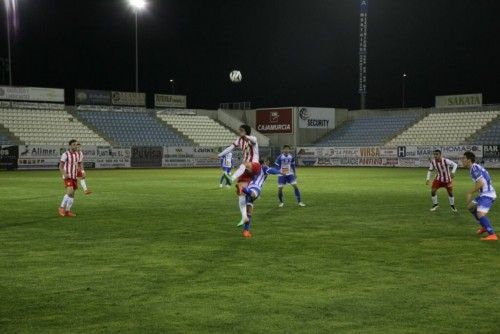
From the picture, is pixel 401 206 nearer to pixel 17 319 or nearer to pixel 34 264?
pixel 34 264

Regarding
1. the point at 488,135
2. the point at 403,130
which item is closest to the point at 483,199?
the point at 488,135

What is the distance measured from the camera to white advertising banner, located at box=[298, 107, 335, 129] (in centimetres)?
6969

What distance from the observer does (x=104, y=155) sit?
184 feet

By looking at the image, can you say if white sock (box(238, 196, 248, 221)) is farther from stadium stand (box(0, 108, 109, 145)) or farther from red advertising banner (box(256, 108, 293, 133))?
red advertising banner (box(256, 108, 293, 133))

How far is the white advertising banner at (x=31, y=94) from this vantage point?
6309cm

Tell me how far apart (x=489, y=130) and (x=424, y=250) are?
53355 mm

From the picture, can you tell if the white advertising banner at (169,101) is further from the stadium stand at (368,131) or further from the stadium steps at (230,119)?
the stadium stand at (368,131)

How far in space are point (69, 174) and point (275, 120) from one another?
53234 mm

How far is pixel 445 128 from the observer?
6494 cm

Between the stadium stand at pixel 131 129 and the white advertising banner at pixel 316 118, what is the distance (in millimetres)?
12543

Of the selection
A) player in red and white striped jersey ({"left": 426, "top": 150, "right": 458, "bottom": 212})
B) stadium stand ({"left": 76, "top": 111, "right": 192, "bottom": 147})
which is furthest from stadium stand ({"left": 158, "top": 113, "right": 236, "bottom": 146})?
player in red and white striped jersey ({"left": 426, "top": 150, "right": 458, "bottom": 212})

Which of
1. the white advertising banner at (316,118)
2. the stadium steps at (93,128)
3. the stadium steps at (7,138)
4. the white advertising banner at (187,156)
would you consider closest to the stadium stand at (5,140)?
the stadium steps at (7,138)

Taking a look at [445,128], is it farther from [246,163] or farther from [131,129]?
[246,163]

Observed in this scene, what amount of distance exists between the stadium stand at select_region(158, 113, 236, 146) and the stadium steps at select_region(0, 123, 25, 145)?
17687 millimetres
